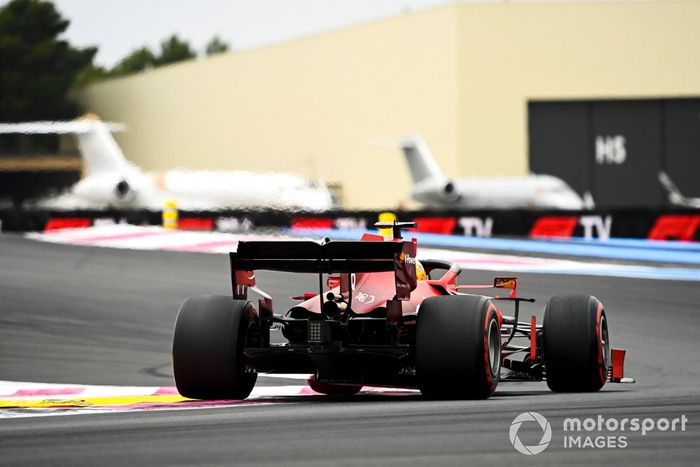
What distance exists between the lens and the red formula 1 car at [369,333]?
9.01 metres

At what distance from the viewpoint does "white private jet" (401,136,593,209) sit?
4762 centimetres

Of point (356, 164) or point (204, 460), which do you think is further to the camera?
point (356, 164)

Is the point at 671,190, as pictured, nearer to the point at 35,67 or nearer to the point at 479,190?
the point at 479,190

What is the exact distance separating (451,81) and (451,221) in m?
23.8

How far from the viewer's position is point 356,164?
61188 millimetres

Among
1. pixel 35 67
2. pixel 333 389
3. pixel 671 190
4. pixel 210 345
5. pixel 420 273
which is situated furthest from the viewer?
pixel 35 67

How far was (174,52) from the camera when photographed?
136 meters

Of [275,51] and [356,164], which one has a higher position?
[275,51]

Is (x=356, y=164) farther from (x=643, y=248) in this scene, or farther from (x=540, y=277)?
(x=540, y=277)

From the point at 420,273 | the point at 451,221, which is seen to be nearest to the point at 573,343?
the point at 420,273

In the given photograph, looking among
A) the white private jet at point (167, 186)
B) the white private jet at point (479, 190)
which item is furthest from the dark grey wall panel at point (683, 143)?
the white private jet at point (167, 186)

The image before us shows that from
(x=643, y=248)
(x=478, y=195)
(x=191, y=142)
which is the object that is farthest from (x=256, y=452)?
(x=191, y=142)

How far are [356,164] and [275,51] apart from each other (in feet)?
25.6

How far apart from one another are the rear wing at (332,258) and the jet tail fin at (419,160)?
43499 millimetres
